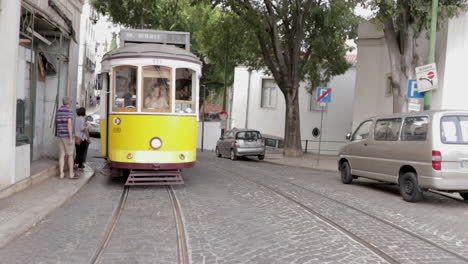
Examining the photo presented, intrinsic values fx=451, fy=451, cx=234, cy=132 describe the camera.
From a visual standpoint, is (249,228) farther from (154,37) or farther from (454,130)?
(154,37)

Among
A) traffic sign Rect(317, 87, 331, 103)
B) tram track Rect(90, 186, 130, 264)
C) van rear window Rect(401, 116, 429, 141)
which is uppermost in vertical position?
traffic sign Rect(317, 87, 331, 103)

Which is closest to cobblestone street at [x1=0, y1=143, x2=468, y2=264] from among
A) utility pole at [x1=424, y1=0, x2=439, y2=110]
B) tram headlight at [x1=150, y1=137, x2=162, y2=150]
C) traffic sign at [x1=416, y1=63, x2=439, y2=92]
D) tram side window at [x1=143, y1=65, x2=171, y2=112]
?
tram headlight at [x1=150, y1=137, x2=162, y2=150]

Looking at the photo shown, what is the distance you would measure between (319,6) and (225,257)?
1750 cm

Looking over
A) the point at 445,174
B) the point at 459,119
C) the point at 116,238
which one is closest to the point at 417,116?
the point at 459,119

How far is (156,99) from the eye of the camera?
9500mm

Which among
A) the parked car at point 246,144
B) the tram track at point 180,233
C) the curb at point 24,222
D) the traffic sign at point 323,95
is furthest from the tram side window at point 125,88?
the parked car at point 246,144

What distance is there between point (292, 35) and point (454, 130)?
43.4ft

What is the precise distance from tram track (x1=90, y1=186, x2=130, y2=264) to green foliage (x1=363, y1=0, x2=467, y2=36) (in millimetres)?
9005

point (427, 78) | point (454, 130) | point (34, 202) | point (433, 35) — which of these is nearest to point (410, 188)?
point (454, 130)

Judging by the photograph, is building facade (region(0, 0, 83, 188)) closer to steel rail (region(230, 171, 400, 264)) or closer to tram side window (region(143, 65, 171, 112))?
tram side window (region(143, 65, 171, 112))

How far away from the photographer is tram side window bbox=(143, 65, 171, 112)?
945 cm

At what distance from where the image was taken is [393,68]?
14602 millimetres

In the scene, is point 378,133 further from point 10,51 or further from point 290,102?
point 290,102

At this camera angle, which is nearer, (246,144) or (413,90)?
(413,90)
